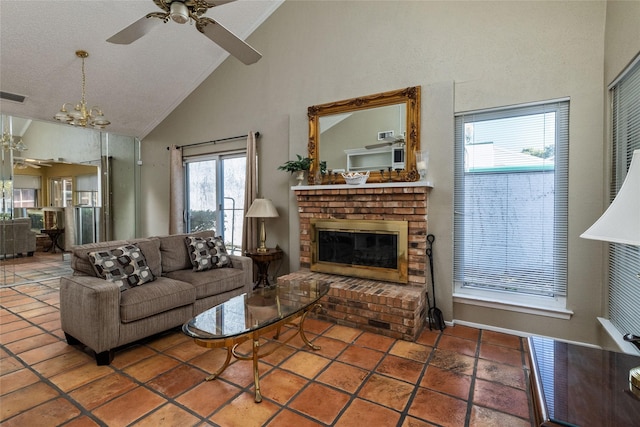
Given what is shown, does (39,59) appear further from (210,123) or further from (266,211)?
(266,211)

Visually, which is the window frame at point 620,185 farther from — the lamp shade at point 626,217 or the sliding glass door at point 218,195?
the sliding glass door at point 218,195

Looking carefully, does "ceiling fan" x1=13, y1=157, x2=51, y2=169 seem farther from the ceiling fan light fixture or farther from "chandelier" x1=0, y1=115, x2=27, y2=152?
the ceiling fan light fixture

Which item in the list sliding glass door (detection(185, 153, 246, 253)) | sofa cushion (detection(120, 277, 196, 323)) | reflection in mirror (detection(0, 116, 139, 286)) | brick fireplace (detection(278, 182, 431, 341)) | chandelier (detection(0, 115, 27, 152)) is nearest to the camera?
sofa cushion (detection(120, 277, 196, 323))

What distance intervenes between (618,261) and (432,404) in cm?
175

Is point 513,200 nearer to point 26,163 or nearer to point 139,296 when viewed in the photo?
point 139,296

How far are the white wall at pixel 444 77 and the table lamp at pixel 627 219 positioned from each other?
1607mm

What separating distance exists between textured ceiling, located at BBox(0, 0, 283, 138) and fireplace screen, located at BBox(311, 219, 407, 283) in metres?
3.01

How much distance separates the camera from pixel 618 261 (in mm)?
2275

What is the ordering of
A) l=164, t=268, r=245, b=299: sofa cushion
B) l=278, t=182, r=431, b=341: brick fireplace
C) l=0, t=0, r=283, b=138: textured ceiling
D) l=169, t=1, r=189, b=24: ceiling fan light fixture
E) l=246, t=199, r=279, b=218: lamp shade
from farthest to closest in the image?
l=246, t=199, r=279, b=218: lamp shade
l=0, t=0, r=283, b=138: textured ceiling
l=164, t=268, r=245, b=299: sofa cushion
l=278, t=182, r=431, b=341: brick fireplace
l=169, t=1, r=189, b=24: ceiling fan light fixture

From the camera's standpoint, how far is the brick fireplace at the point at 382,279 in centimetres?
275

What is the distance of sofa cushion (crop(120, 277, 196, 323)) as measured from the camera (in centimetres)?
237

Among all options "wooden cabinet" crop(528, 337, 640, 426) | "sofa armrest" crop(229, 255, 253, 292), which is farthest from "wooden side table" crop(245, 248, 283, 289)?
"wooden cabinet" crop(528, 337, 640, 426)

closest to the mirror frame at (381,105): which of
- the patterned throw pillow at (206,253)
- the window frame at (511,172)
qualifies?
the window frame at (511,172)

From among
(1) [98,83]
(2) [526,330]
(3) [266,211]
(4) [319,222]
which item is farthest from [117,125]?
(2) [526,330]
